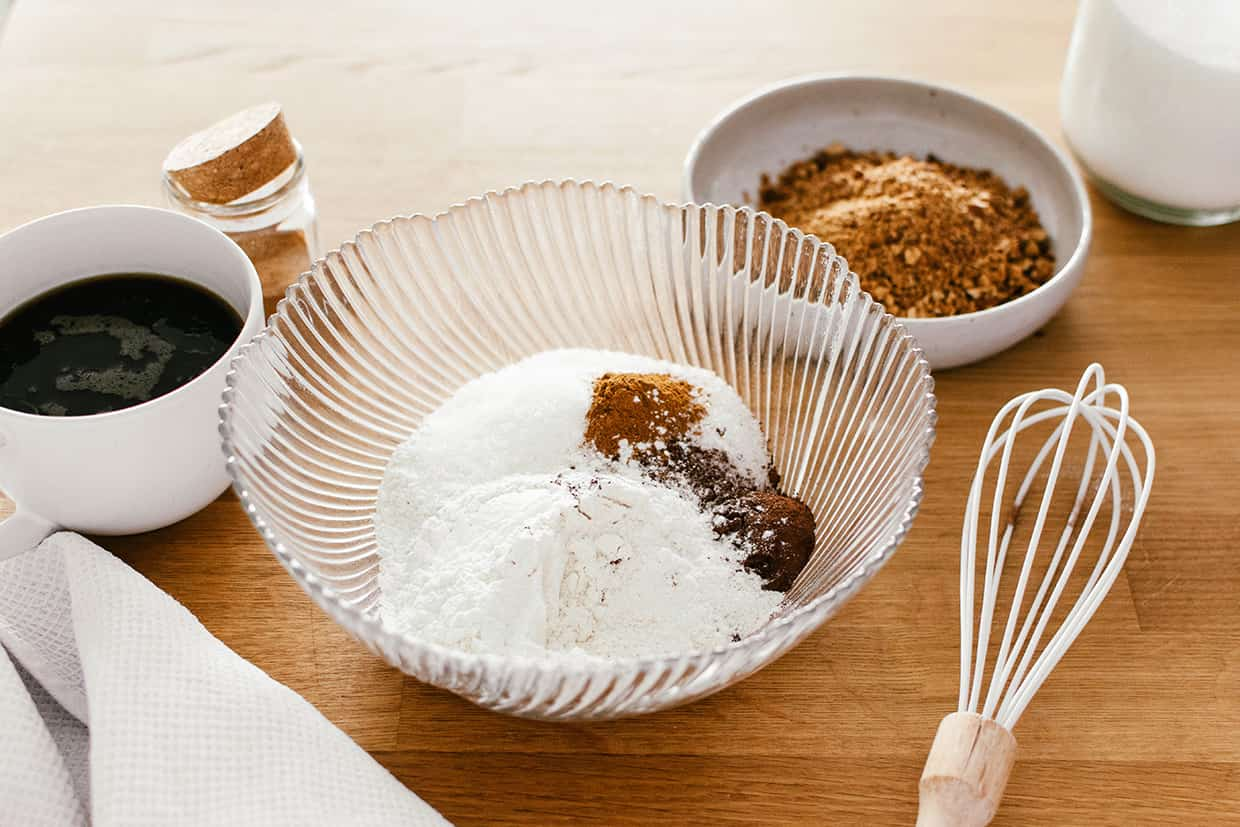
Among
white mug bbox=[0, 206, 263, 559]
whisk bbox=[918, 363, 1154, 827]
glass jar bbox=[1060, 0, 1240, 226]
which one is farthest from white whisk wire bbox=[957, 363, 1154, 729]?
white mug bbox=[0, 206, 263, 559]

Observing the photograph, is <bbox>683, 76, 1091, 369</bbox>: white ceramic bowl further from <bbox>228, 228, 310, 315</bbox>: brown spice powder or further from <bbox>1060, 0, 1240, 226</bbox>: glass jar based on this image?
<bbox>228, 228, 310, 315</bbox>: brown spice powder

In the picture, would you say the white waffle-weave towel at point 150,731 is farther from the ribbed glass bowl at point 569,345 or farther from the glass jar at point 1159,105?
the glass jar at point 1159,105

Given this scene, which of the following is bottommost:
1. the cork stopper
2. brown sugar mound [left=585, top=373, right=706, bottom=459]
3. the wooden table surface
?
the wooden table surface

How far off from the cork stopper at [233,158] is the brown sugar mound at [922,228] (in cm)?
34

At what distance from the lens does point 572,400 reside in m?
0.66

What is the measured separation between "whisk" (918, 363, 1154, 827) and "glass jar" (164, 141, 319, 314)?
46 centimetres

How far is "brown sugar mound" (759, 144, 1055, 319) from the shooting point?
0.80 m

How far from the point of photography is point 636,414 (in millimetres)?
649

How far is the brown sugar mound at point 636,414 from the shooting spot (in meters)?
0.64

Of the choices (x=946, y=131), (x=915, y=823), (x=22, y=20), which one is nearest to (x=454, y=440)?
(x=915, y=823)

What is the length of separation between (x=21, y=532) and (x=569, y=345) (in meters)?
0.33

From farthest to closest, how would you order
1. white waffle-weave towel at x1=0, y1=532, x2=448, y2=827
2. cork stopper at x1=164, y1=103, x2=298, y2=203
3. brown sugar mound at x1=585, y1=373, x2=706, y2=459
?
cork stopper at x1=164, y1=103, x2=298, y2=203, brown sugar mound at x1=585, y1=373, x2=706, y2=459, white waffle-weave towel at x1=0, y1=532, x2=448, y2=827

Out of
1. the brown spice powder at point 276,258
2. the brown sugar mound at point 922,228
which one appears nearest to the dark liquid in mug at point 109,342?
the brown spice powder at point 276,258

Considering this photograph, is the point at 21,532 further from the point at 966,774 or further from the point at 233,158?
the point at 966,774
